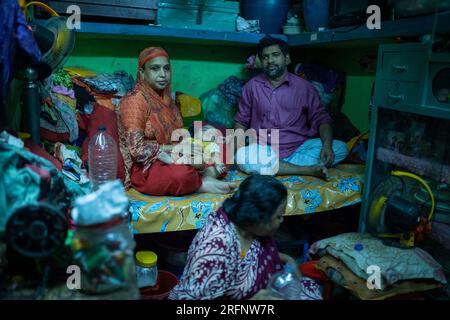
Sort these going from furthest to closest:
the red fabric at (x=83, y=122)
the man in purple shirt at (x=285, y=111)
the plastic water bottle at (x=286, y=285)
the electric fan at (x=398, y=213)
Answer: the man in purple shirt at (x=285, y=111)
the red fabric at (x=83, y=122)
the electric fan at (x=398, y=213)
the plastic water bottle at (x=286, y=285)

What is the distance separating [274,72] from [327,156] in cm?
79

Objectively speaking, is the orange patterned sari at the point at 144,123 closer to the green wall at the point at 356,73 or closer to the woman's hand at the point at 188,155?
the woman's hand at the point at 188,155

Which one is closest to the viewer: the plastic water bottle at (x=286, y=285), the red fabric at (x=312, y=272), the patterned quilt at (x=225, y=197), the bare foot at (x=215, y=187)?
the plastic water bottle at (x=286, y=285)

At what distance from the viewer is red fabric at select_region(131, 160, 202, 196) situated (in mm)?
2471

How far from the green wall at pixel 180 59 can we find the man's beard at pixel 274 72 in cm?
73

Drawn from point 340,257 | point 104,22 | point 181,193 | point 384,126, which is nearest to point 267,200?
point 340,257

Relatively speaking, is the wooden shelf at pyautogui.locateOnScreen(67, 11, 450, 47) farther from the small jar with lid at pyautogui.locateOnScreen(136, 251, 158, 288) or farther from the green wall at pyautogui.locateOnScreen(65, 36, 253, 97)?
the small jar with lid at pyautogui.locateOnScreen(136, 251, 158, 288)

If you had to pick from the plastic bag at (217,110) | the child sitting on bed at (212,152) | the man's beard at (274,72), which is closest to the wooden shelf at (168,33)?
the man's beard at (274,72)

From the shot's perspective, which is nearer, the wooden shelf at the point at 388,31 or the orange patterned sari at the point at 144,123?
the wooden shelf at the point at 388,31

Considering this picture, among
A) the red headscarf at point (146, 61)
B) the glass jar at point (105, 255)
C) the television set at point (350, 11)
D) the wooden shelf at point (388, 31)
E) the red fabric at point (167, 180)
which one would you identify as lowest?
the red fabric at point (167, 180)

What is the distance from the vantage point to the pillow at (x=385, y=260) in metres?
1.98

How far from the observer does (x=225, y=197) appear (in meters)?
2.56

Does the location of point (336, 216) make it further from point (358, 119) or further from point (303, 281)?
point (303, 281)

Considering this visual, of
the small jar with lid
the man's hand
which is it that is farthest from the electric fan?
the small jar with lid
